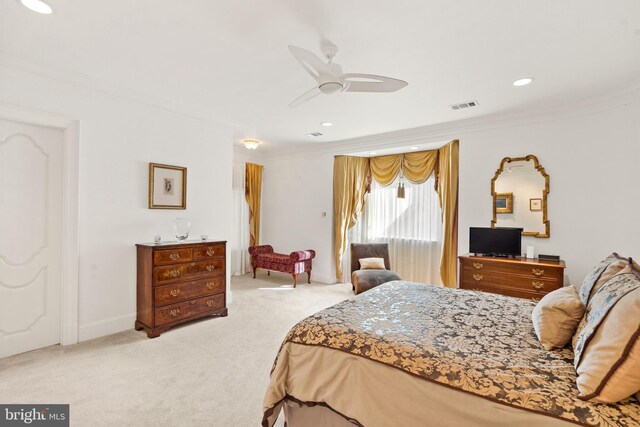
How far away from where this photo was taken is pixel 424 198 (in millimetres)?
5406

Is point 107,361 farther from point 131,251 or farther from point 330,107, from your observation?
point 330,107

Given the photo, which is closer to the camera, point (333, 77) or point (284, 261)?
point (333, 77)

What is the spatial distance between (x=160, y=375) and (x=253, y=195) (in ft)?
15.3

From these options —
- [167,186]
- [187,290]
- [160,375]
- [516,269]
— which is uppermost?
[167,186]

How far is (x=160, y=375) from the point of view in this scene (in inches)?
98.7

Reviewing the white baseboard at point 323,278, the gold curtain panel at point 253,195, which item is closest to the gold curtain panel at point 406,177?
the white baseboard at point 323,278

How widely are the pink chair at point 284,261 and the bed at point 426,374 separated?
346 cm

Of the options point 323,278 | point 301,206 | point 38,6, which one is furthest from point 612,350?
point 301,206

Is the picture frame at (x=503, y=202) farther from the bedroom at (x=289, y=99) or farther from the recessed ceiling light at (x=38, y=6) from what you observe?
the recessed ceiling light at (x=38, y=6)

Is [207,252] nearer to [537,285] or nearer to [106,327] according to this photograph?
[106,327]

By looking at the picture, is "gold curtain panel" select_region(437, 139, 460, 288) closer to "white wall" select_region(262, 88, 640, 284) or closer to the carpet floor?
"white wall" select_region(262, 88, 640, 284)

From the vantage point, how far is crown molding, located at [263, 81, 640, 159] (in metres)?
3.34

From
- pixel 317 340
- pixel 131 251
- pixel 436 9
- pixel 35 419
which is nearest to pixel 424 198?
pixel 436 9

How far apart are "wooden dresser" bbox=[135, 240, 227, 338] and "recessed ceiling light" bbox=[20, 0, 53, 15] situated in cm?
217
